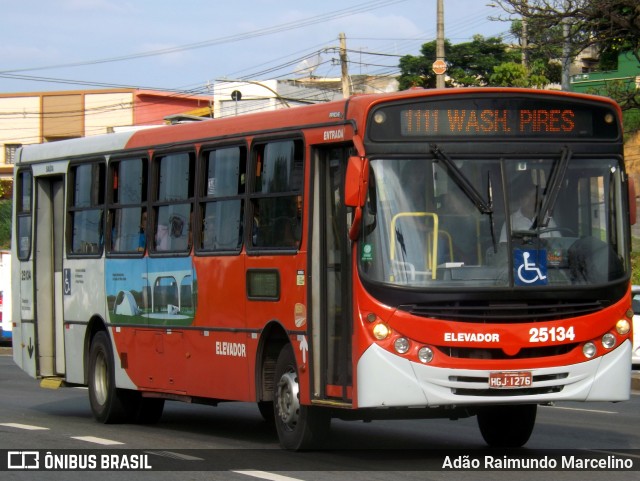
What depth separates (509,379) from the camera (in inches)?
402

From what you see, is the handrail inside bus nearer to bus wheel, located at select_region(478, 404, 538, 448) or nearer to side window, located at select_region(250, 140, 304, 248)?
side window, located at select_region(250, 140, 304, 248)

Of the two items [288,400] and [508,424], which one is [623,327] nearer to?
[508,424]

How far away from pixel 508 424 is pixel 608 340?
173cm

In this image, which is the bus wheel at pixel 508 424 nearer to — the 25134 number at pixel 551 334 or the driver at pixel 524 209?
the 25134 number at pixel 551 334

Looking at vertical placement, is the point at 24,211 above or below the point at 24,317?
above

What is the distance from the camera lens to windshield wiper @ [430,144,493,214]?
34.2ft

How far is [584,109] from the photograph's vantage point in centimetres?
1105

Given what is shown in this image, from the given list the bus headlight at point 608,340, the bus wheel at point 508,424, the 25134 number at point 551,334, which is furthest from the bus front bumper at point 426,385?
the bus wheel at point 508,424

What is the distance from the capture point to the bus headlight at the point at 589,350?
414 inches

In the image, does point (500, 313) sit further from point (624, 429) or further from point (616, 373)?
point (624, 429)

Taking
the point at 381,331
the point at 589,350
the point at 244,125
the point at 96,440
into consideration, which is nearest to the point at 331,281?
the point at 381,331

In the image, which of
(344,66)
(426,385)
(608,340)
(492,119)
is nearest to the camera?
(426,385)

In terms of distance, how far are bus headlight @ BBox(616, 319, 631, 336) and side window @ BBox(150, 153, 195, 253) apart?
4865 mm
